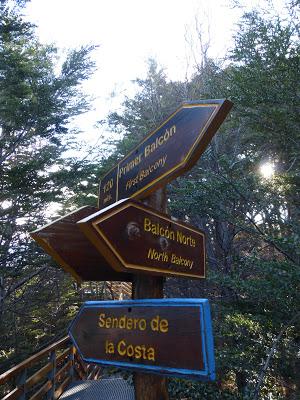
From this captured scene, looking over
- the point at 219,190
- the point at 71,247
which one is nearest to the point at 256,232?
the point at 219,190

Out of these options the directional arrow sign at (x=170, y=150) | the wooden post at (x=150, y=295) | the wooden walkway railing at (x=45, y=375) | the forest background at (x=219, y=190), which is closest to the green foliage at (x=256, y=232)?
the forest background at (x=219, y=190)

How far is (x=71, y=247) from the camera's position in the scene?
1912mm

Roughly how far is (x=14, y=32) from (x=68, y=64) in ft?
7.58

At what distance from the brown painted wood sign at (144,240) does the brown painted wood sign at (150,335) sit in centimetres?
25

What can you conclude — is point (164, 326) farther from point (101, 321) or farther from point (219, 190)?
point (219, 190)

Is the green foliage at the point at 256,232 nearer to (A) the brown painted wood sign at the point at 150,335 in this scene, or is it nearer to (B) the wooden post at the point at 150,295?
(B) the wooden post at the point at 150,295

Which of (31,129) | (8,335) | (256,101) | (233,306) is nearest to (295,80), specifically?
(256,101)

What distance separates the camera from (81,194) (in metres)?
12.5

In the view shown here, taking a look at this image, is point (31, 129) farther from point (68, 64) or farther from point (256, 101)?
point (256, 101)

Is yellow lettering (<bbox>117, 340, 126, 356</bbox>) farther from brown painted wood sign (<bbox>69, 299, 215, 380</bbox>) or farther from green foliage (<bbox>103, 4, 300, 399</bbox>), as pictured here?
green foliage (<bbox>103, 4, 300, 399</bbox>)

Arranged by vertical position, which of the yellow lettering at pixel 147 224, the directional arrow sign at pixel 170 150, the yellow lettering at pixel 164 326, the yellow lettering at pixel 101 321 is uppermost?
the directional arrow sign at pixel 170 150

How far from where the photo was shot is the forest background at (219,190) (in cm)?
500

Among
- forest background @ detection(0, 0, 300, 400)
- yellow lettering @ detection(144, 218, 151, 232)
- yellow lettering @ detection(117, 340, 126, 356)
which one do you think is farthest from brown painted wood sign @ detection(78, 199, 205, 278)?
forest background @ detection(0, 0, 300, 400)

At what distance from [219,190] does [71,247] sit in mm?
5056
